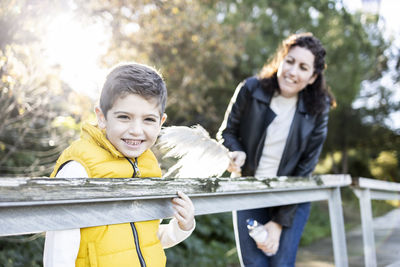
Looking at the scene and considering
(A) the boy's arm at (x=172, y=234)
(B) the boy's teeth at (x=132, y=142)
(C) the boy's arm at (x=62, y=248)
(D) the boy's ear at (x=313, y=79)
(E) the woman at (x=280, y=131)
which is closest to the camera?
(C) the boy's arm at (x=62, y=248)

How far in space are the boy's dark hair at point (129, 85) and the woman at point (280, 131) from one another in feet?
3.58

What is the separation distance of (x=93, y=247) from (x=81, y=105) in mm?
3646

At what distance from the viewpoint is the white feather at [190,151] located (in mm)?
1895

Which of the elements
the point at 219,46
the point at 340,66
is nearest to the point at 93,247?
the point at 219,46

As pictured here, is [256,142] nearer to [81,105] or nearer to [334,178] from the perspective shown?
[334,178]

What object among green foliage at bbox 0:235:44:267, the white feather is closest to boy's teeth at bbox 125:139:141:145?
the white feather

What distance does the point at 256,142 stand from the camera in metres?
2.64

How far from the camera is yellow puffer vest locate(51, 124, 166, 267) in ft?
4.35

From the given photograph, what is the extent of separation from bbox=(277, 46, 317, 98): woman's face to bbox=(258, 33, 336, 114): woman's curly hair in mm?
46

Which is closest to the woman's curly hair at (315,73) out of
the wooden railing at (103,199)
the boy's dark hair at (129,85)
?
the wooden railing at (103,199)

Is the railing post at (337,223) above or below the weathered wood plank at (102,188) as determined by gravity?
above

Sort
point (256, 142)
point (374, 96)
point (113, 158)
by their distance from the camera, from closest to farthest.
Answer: point (113, 158), point (256, 142), point (374, 96)

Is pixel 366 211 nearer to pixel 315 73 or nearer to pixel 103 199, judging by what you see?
pixel 315 73

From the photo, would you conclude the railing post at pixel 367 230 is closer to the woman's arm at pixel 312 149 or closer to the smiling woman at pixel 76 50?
the woman's arm at pixel 312 149
